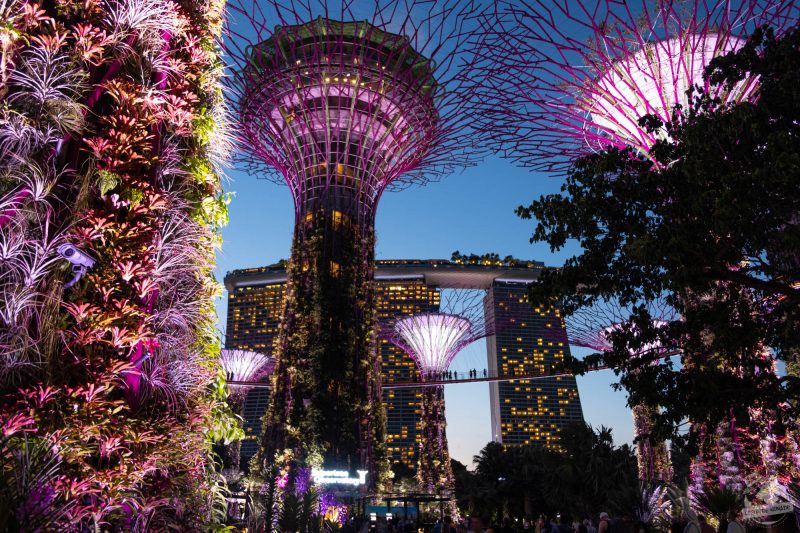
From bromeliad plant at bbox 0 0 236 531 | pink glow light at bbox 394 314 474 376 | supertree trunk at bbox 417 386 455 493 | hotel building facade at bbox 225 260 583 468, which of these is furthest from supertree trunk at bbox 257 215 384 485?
hotel building facade at bbox 225 260 583 468

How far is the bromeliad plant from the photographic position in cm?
376

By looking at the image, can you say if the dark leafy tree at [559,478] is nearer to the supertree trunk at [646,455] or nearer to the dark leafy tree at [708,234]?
the supertree trunk at [646,455]

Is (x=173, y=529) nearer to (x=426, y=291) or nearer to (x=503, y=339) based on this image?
(x=426, y=291)

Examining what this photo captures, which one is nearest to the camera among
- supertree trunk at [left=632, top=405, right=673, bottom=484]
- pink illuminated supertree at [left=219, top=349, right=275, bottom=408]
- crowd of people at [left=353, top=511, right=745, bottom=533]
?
crowd of people at [left=353, top=511, right=745, bottom=533]

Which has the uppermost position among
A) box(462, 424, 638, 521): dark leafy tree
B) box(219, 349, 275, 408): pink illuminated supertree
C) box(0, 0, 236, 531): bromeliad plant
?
box(219, 349, 275, 408): pink illuminated supertree

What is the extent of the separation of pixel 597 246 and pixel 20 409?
1022 centimetres

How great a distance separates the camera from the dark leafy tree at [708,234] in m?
9.03

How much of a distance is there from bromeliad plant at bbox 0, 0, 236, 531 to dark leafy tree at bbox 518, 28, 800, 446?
702 cm

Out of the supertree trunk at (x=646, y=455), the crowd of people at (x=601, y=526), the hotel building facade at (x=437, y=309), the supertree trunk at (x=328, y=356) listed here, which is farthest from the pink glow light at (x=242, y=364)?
the hotel building facade at (x=437, y=309)

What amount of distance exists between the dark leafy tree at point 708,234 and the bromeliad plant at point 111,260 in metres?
7.02

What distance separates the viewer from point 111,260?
4277 mm

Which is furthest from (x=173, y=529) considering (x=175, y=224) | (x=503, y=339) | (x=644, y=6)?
(x=503, y=339)

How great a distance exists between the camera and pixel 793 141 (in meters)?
8.17

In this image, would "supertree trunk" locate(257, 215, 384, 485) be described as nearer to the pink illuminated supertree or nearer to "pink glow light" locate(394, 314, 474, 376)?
"pink glow light" locate(394, 314, 474, 376)
